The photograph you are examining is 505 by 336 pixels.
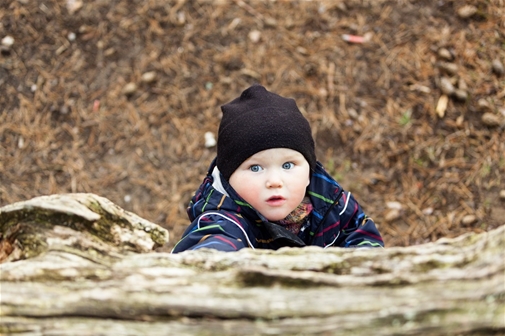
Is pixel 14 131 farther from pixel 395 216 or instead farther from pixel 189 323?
pixel 189 323

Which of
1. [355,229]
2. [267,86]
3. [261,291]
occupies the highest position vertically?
[261,291]

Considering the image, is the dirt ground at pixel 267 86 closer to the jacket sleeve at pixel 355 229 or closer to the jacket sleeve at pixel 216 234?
the jacket sleeve at pixel 355 229

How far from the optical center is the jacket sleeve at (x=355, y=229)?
242cm

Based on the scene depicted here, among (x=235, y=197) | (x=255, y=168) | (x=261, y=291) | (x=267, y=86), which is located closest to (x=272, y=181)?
(x=255, y=168)

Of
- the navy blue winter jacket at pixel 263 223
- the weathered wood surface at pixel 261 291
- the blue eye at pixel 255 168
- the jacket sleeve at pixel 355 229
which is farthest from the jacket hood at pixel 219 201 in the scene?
the weathered wood surface at pixel 261 291

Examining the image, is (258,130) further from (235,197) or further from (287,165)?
(235,197)

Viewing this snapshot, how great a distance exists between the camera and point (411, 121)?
390cm

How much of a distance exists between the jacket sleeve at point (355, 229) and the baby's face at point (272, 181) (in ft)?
1.29

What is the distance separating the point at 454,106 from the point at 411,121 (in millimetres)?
360

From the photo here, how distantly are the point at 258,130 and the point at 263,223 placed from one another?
43 centimetres

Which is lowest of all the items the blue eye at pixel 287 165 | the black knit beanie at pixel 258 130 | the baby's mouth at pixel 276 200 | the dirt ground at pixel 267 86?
the dirt ground at pixel 267 86

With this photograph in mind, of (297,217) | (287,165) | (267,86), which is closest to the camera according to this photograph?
(287,165)

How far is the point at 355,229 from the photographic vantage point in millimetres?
2486

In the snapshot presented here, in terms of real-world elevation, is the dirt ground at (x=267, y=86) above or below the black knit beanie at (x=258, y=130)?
below
